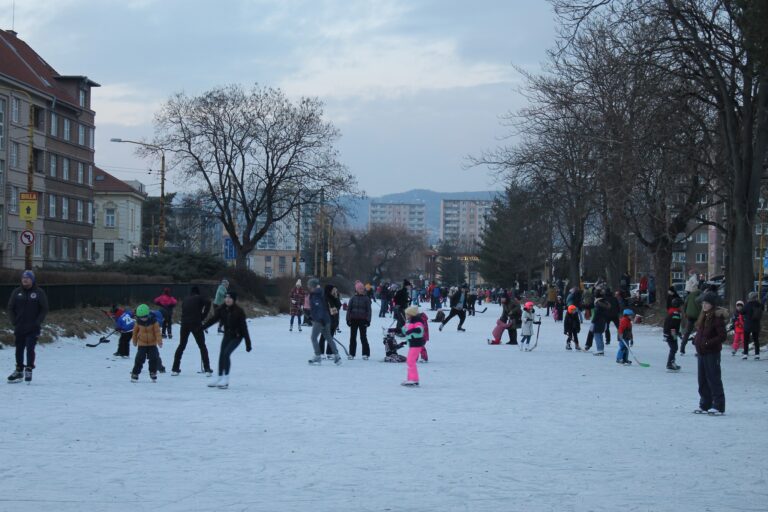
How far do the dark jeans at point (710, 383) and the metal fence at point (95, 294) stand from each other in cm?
1415

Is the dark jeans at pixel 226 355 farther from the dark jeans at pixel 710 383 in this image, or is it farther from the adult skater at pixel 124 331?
the dark jeans at pixel 710 383

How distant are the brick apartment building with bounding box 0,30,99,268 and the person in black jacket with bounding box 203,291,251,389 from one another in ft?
149

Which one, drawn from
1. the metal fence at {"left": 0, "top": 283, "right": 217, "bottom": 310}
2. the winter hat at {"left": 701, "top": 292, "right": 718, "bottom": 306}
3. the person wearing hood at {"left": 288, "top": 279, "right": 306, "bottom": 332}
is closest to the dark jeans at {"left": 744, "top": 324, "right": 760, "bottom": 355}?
the winter hat at {"left": 701, "top": 292, "right": 718, "bottom": 306}

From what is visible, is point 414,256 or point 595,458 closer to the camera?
point 595,458

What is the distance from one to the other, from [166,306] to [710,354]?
17214 millimetres

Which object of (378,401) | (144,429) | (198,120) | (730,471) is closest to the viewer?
(730,471)

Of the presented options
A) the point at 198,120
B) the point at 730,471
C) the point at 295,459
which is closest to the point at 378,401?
the point at 295,459

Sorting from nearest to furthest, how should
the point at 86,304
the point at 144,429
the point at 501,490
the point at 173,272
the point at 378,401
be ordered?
1. the point at 501,490
2. the point at 144,429
3. the point at 378,401
4. the point at 86,304
5. the point at 173,272

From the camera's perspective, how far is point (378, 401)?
51.8 feet

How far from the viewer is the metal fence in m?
30.5

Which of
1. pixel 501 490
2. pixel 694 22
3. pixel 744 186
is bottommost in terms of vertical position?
pixel 501 490

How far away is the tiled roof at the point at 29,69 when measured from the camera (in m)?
65.1

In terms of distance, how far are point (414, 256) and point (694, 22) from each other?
15356cm

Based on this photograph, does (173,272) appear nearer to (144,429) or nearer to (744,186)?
(744,186)
